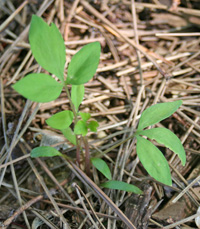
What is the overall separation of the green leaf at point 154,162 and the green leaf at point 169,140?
0.03 m

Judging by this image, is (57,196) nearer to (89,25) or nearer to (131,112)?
(131,112)

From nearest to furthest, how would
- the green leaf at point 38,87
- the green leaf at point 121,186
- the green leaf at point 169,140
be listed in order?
1. the green leaf at point 38,87
2. the green leaf at point 169,140
3. the green leaf at point 121,186

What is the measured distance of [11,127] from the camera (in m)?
1.23

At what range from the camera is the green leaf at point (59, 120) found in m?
0.92

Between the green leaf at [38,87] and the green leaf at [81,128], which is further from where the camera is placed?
the green leaf at [81,128]

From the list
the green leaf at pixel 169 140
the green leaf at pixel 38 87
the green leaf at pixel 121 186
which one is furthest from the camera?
the green leaf at pixel 121 186

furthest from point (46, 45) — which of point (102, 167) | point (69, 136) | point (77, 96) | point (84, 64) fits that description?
point (102, 167)

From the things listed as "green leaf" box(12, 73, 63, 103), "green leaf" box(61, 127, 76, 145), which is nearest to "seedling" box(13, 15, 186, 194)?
"green leaf" box(12, 73, 63, 103)

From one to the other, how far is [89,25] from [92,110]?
0.51 meters

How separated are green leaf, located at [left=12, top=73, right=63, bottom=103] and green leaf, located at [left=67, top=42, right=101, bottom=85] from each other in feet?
0.19

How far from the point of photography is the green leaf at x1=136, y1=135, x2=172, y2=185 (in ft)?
2.67

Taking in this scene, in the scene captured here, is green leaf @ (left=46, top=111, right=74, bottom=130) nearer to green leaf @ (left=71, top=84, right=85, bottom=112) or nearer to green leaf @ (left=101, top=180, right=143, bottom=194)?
green leaf @ (left=71, top=84, right=85, bottom=112)

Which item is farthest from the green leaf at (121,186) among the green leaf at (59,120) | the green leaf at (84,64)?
the green leaf at (84,64)

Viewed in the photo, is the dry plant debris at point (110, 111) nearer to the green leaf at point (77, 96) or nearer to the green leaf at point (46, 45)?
the green leaf at point (77, 96)
